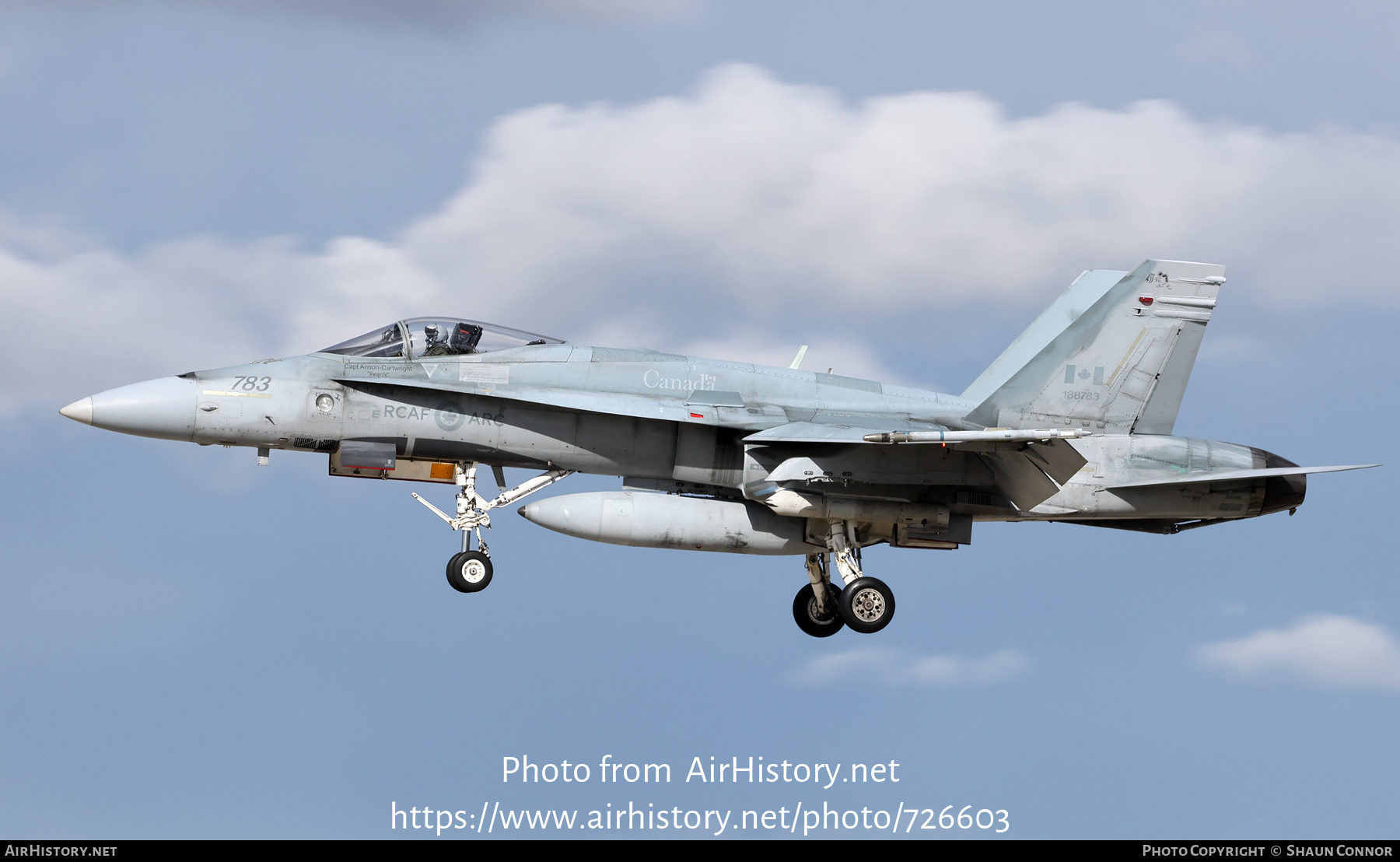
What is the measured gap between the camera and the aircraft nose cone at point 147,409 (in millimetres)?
17656

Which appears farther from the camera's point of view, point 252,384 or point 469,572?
point 469,572

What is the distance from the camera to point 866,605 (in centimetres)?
Answer: 1962

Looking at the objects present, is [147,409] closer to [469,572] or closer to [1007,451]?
[469,572]

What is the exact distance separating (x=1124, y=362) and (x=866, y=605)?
15.1ft

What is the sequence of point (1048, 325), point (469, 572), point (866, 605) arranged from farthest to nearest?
point (1048, 325) < point (866, 605) < point (469, 572)

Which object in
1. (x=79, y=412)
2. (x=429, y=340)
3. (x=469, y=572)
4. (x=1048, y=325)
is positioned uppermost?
(x=1048, y=325)

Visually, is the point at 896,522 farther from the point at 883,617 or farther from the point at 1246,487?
the point at 1246,487

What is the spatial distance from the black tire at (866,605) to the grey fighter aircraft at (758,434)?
22 millimetres

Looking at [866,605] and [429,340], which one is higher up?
[429,340]

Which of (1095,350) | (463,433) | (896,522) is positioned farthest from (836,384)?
(463,433)

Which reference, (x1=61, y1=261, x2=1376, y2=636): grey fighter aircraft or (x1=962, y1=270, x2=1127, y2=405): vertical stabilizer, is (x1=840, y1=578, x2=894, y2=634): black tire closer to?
(x1=61, y1=261, x2=1376, y2=636): grey fighter aircraft

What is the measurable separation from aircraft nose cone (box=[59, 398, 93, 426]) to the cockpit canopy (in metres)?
2.65

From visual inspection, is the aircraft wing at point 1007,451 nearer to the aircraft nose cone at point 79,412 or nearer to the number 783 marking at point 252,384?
the number 783 marking at point 252,384

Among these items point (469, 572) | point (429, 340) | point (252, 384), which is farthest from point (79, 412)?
point (469, 572)
